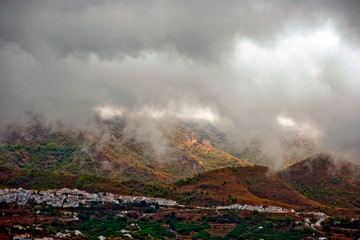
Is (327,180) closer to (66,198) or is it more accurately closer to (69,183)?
(66,198)

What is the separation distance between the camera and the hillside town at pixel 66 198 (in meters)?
126

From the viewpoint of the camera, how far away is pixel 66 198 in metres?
132

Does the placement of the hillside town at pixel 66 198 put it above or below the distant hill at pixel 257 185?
below

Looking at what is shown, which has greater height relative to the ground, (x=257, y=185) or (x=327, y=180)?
(x=327, y=180)

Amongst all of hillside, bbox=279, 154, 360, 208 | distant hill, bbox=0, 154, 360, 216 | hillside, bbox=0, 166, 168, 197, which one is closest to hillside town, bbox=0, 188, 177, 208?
hillside, bbox=0, 166, 168, 197

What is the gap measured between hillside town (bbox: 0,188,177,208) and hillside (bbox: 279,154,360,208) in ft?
211

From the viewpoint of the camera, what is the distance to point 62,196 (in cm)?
13412

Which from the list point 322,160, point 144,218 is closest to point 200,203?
point 144,218

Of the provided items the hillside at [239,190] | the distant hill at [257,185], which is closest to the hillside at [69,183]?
the distant hill at [257,185]

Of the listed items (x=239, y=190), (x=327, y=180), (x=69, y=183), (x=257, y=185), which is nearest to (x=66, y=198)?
(x=69, y=183)

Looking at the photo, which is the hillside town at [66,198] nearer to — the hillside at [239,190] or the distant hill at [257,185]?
the distant hill at [257,185]

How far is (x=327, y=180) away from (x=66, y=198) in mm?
118723

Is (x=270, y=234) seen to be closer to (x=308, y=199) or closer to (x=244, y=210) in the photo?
(x=244, y=210)

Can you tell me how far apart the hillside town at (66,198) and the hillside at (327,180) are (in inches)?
2529
